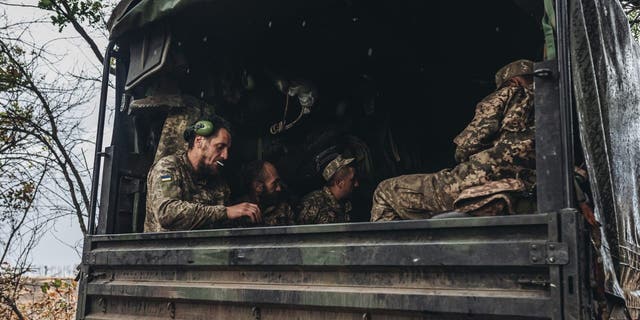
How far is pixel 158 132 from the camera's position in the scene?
4727 mm

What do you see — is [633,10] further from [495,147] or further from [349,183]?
[495,147]

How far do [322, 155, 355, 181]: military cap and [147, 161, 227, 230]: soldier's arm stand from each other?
4.48 ft

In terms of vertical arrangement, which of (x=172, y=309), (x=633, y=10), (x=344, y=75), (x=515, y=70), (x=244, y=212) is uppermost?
(x=633, y=10)

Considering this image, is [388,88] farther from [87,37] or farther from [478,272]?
[87,37]

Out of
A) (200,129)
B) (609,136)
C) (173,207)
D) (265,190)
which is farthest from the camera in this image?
(265,190)

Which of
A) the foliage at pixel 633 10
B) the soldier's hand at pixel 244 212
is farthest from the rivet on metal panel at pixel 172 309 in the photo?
the foliage at pixel 633 10

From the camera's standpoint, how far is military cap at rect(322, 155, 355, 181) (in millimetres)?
5309

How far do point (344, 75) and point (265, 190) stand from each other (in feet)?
3.82

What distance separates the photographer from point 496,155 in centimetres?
336

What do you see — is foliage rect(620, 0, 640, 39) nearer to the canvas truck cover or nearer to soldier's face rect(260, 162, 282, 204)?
soldier's face rect(260, 162, 282, 204)

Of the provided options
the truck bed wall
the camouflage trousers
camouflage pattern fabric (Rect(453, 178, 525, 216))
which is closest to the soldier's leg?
the camouflage trousers

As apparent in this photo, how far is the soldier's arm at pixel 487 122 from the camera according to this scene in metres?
3.44

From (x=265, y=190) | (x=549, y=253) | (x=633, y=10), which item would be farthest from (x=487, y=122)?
(x=633, y=10)

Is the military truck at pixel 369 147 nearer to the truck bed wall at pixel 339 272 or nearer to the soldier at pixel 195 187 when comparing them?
the truck bed wall at pixel 339 272
